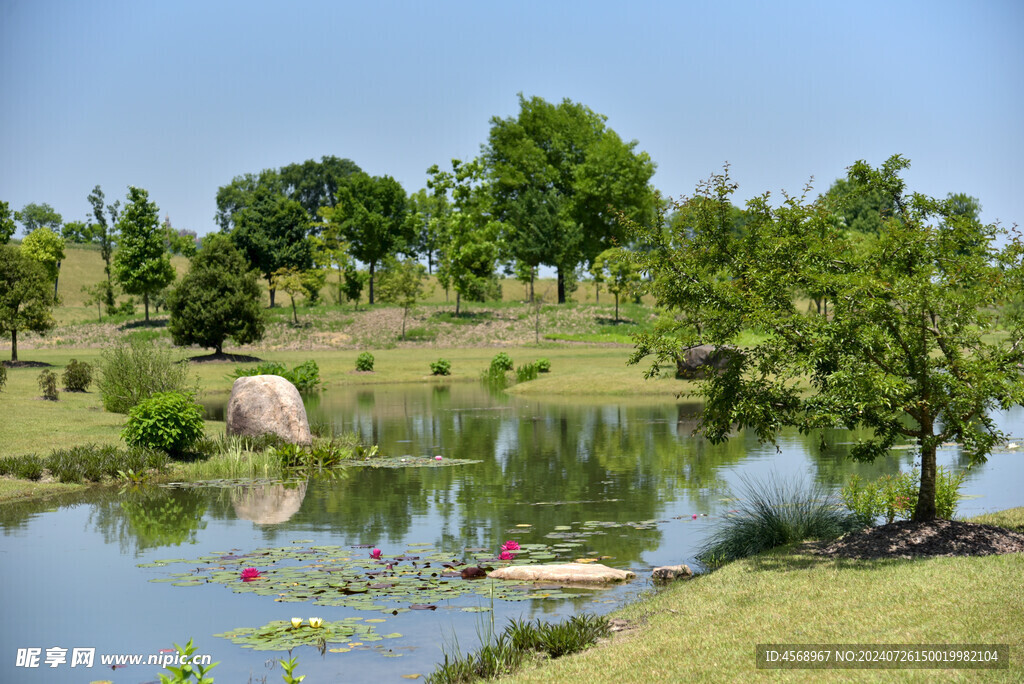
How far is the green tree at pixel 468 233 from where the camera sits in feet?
231

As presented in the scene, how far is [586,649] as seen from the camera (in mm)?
8539

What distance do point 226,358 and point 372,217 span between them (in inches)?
1163

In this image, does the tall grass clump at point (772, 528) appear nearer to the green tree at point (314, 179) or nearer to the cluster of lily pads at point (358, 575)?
the cluster of lily pads at point (358, 575)

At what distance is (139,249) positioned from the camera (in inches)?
2709

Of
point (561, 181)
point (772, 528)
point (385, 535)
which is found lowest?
point (385, 535)

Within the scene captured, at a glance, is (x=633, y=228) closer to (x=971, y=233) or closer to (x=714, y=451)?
(x=971, y=233)

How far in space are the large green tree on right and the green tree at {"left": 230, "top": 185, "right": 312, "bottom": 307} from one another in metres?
68.4

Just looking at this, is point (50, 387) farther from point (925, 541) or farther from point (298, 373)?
point (925, 541)

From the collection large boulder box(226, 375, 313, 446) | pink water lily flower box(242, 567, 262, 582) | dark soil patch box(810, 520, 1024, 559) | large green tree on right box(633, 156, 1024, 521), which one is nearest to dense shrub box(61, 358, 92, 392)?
large boulder box(226, 375, 313, 446)

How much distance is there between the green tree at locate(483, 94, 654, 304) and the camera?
76250 mm

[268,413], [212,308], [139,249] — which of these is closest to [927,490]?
[268,413]

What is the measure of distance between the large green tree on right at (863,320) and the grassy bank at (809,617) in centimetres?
197

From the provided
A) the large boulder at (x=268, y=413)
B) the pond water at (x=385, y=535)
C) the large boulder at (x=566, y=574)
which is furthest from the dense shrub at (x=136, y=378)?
the large boulder at (x=566, y=574)

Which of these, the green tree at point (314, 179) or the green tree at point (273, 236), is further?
the green tree at point (314, 179)
